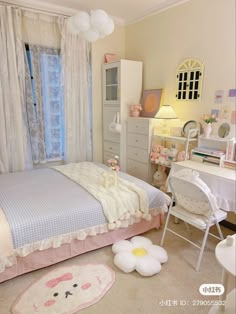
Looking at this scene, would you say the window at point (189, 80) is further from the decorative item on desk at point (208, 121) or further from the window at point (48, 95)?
the window at point (48, 95)

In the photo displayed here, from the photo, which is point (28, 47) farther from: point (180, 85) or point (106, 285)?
point (106, 285)

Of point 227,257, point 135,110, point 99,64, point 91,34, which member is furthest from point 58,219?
point 99,64

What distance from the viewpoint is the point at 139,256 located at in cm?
194

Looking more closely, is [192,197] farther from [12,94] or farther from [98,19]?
[12,94]

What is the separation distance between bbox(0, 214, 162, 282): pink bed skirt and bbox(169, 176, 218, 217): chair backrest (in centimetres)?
45

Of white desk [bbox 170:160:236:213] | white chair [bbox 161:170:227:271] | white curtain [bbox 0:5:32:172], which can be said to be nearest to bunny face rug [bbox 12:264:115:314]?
white chair [bbox 161:170:227:271]

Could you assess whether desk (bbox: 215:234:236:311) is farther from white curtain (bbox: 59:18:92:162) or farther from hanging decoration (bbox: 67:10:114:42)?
white curtain (bbox: 59:18:92:162)

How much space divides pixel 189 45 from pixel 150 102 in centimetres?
84

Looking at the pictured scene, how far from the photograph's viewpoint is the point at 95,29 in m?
2.16

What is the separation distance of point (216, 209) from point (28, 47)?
288 centimetres

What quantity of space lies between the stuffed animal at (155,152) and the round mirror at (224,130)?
77 centimetres

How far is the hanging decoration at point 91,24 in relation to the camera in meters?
2.05

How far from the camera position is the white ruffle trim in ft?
5.45

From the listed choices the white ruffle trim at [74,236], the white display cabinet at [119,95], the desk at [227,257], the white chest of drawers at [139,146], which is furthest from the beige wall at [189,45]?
the desk at [227,257]
